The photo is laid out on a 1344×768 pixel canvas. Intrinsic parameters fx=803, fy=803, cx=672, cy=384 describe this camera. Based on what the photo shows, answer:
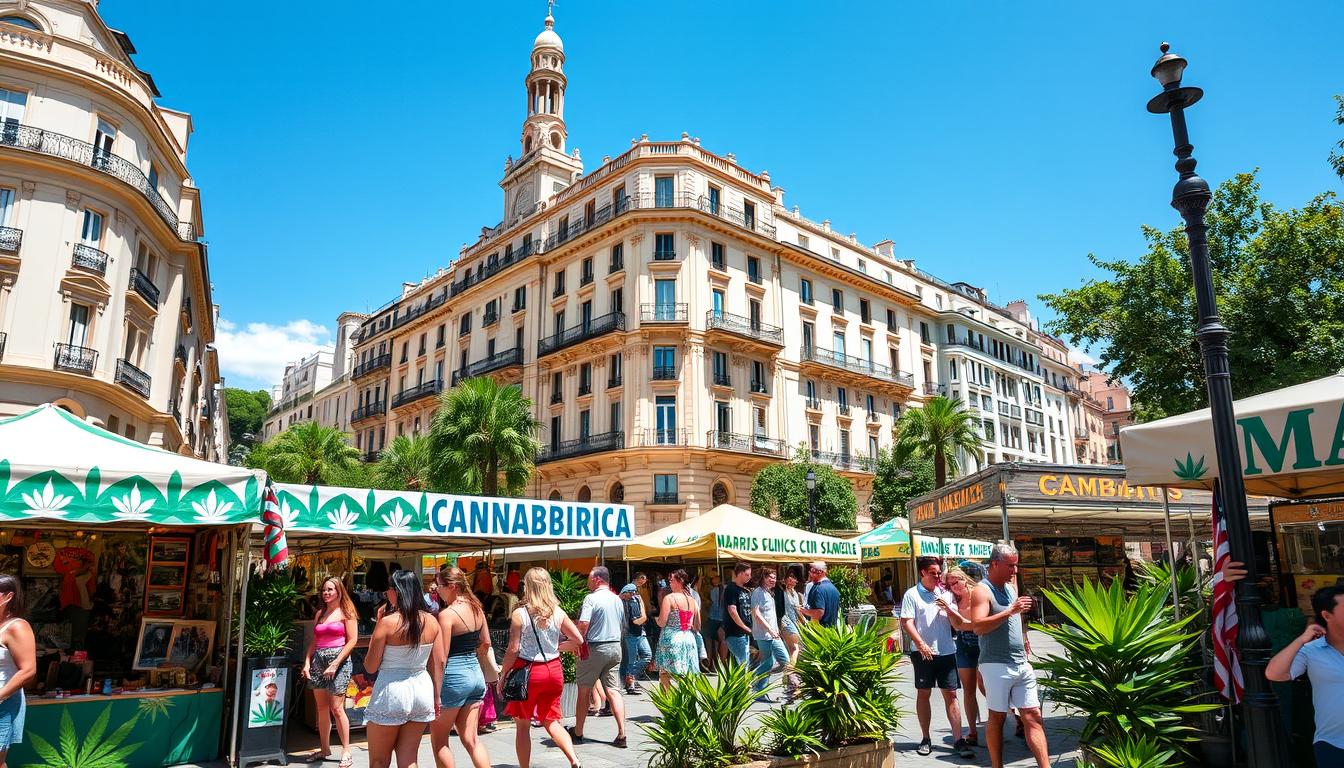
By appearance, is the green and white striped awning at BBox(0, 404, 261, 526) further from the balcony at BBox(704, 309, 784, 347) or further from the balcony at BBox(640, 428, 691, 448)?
the balcony at BBox(704, 309, 784, 347)

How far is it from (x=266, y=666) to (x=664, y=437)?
27.3 metres

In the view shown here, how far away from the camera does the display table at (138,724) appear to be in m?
6.89

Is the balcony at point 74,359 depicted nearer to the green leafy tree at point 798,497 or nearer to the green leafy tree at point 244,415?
the green leafy tree at point 798,497

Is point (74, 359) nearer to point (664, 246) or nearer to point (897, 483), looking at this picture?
point (664, 246)

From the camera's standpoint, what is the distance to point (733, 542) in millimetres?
15406

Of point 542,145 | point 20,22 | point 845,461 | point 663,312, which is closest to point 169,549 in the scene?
point 20,22

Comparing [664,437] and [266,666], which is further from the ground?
[664,437]

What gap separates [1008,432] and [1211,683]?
51038mm

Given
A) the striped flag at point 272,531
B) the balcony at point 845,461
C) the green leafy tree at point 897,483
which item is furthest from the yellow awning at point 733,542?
the balcony at point 845,461

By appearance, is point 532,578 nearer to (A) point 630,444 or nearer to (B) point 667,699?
(B) point 667,699

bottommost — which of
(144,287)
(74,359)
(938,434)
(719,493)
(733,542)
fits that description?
(733,542)

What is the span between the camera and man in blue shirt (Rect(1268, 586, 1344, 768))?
14.1ft

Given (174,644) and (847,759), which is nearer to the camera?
(847,759)

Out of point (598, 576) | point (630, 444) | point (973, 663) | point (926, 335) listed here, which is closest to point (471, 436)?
point (630, 444)
